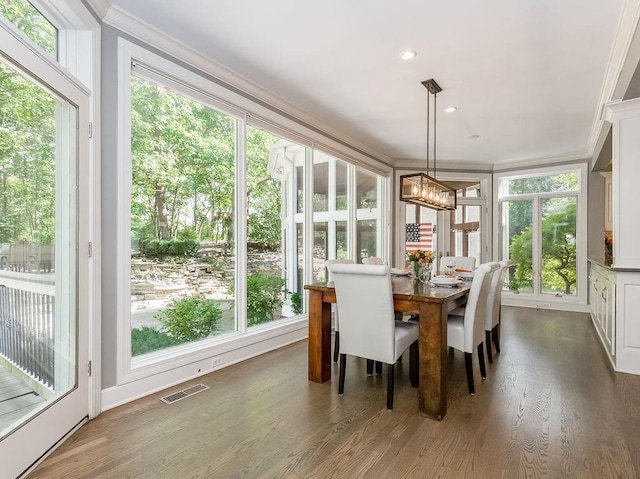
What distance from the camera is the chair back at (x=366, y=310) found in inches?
97.5

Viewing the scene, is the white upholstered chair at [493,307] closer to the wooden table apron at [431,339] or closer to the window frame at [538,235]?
the wooden table apron at [431,339]

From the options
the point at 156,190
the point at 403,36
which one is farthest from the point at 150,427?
the point at 403,36

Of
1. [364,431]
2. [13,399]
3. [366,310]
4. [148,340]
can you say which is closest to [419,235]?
[366,310]

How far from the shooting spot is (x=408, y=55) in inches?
117

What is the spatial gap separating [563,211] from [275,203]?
5195mm

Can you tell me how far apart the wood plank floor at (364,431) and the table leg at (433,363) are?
0.31 feet

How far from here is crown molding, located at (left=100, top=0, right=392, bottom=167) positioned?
2504 millimetres

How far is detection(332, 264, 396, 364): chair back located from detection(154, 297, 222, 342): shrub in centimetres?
137

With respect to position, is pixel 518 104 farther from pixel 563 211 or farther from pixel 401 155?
pixel 563 211

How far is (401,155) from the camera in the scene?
249 inches

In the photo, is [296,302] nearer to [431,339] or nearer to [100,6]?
[431,339]

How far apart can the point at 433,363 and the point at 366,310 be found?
56 centimetres

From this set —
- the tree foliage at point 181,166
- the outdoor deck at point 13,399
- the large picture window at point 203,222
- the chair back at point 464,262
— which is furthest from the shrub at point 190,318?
the chair back at point 464,262

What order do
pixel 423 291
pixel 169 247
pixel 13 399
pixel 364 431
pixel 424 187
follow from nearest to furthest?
pixel 13 399, pixel 364 431, pixel 423 291, pixel 169 247, pixel 424 187
